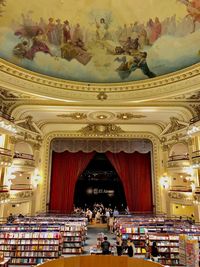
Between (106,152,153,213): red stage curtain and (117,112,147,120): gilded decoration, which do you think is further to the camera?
(106,152,153,213): red stage curtain

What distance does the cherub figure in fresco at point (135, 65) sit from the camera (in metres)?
10.4

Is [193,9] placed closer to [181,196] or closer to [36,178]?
[181,196]

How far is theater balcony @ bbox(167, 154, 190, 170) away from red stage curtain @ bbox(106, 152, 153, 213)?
98.6 inches

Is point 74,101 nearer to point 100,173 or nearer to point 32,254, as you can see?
point 32,254

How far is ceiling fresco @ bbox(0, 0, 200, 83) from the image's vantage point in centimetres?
888

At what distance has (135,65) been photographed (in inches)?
416

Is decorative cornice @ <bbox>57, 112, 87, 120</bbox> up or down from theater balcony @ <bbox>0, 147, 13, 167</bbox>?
up

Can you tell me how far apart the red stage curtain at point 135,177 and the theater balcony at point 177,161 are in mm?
2504

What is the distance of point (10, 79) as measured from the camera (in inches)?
374

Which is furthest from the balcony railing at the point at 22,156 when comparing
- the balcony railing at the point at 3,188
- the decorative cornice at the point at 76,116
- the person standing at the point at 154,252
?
the person standing at the point at 154,252

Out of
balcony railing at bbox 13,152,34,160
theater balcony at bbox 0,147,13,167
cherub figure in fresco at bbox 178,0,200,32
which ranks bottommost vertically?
theater balcony at bbox 0,147,13,167

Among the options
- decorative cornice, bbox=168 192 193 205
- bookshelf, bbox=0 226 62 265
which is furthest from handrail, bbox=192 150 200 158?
bookshelf, bbox=0 226 62 265

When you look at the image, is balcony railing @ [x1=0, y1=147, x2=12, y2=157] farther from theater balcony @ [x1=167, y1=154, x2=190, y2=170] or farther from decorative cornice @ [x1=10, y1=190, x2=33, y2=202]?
theater balcony @ [x1=167, y1=154, x2=190, y2=170]

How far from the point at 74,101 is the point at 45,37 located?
326 centimetres
